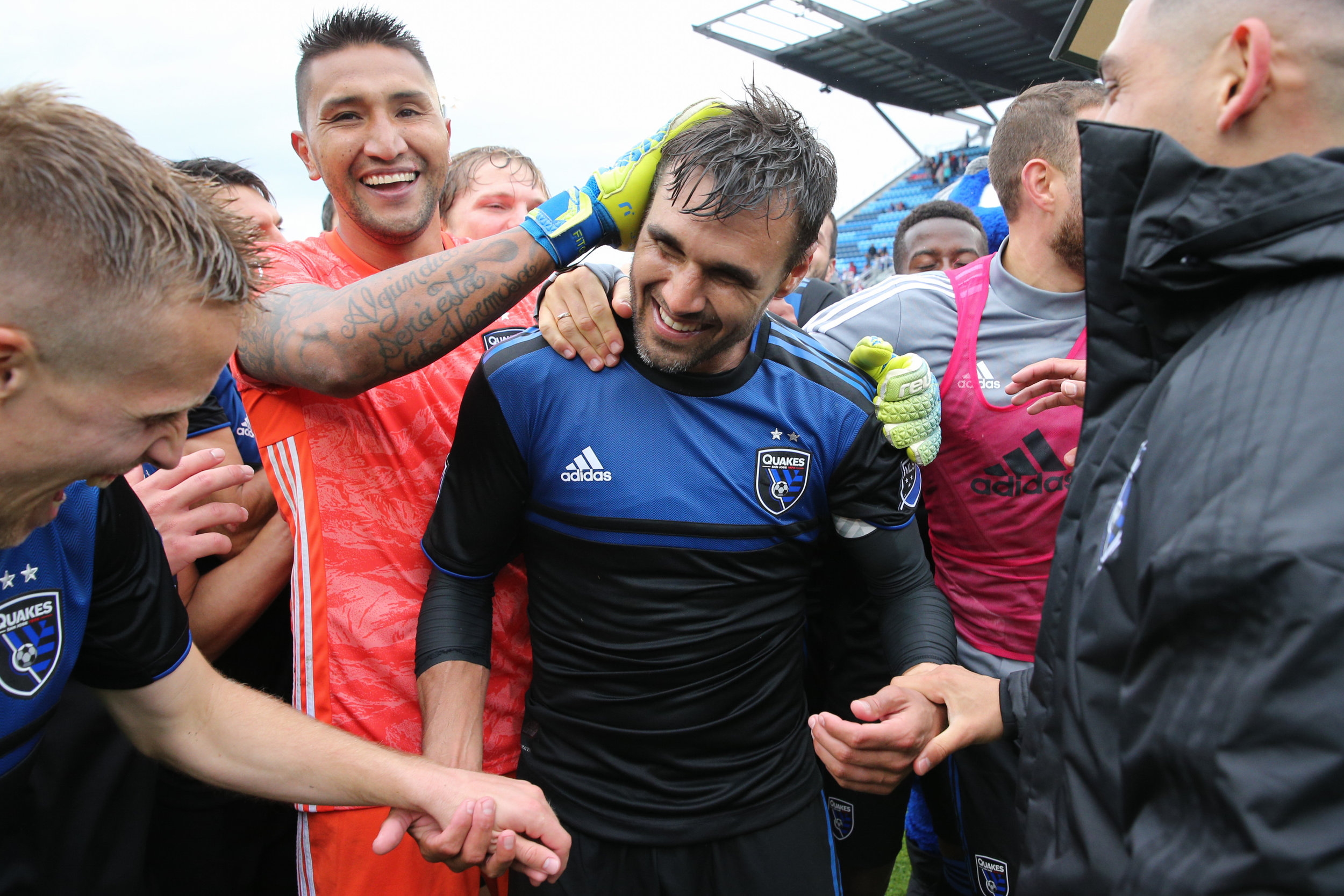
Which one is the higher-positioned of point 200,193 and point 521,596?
point 200,193

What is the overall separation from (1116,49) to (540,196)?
2.91 meters

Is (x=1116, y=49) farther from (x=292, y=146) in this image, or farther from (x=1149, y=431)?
(x=292, y=146)

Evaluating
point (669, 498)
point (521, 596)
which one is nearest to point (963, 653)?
point (669, 498)

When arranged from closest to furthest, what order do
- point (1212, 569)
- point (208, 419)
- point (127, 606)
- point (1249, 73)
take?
1. point (1212, 569)
2. point (1249, 73)
3. point (127, 606)
4. point (208, 419)

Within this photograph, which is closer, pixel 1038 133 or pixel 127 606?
pixel 127 606

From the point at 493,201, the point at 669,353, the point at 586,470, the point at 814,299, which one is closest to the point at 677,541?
the point at 586,470

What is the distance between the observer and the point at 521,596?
6.98 ft

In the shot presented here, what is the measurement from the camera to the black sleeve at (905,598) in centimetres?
200

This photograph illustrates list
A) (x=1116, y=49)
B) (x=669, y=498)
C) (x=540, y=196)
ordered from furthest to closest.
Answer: (x=540, y=196), (x=669, y=498), (x=1116, y=49)

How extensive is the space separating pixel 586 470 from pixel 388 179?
1.05 meters

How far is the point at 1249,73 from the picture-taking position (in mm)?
1009

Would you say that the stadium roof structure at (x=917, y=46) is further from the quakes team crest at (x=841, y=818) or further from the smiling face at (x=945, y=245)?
the quakes team crest at (x=841, y=818)

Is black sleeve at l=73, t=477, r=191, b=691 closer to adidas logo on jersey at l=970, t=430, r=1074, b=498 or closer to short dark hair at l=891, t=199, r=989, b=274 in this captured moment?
adidas logo on jersey at l=970, t=430, r=1074, b=498

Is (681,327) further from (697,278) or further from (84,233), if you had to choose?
(84,233)
